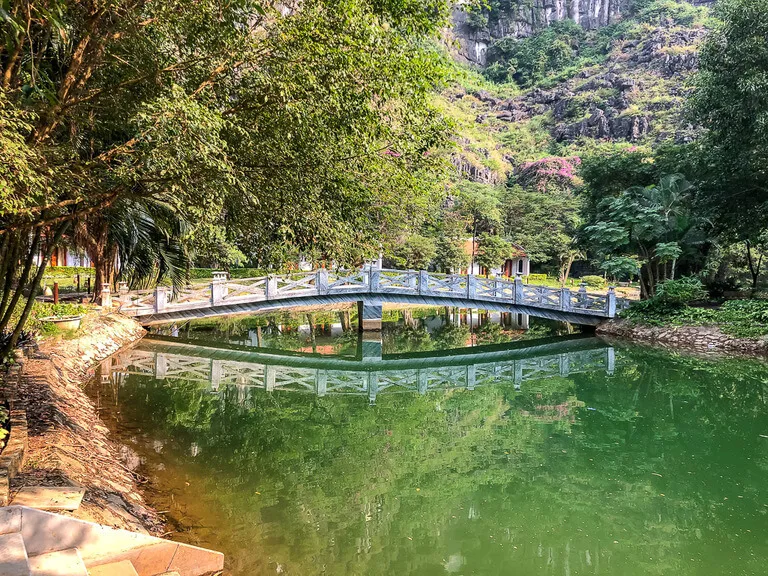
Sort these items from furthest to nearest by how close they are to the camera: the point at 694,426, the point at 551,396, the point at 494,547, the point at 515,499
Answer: the point at 551,396, the point at 694,426, the point at 515,499, the point at 494,547

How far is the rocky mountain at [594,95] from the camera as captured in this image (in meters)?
43.2

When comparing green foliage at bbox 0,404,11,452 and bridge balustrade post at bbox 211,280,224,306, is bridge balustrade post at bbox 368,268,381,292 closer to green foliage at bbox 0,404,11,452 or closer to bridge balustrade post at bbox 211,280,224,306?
bridge balustrade post at bbox 211,280,224,306

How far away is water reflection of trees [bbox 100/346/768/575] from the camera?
380 centimetres

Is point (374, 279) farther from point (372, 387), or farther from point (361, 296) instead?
point (372, 387)

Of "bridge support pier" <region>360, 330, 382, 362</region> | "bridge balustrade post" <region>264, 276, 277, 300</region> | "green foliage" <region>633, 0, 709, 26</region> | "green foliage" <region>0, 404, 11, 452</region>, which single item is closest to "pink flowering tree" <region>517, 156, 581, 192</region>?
"bridge support pier" <region>360, 330, 382, 362</region>

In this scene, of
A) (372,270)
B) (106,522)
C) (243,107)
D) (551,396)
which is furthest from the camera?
(372,270)

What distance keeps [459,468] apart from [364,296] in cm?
956

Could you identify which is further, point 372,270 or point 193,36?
point 372,270

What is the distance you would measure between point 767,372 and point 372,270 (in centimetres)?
920

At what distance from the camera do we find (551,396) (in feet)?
28.9

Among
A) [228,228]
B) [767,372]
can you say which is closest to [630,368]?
[767,372]

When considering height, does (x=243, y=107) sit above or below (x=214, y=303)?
above

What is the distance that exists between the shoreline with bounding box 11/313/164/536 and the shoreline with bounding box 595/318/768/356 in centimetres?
1283

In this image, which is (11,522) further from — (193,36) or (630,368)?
(630,368)
